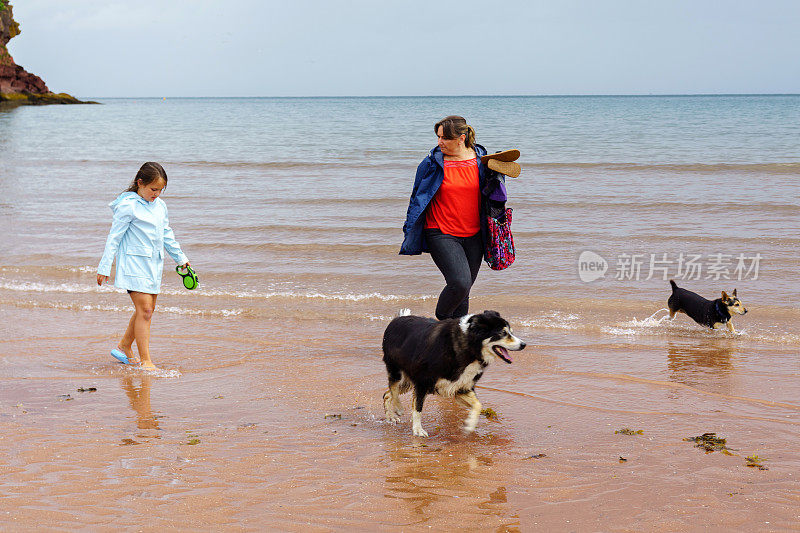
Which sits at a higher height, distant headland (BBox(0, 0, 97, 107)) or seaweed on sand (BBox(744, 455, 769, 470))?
distant headland (BBox(0, 0, 97, 107))

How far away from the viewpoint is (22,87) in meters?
84.4

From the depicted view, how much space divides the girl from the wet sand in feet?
2.31

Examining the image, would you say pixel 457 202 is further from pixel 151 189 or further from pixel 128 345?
pixel 128 345

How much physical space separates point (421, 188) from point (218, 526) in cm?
308

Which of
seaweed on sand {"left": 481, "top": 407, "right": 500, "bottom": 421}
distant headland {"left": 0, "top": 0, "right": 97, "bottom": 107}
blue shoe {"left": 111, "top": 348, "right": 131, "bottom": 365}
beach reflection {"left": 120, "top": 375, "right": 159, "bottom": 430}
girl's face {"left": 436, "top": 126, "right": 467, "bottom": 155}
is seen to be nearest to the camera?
beach reflection {"left": 120, "top": 375, "right": 159, "bottom": 430}

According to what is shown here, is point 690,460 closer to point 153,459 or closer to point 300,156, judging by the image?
point 153,459

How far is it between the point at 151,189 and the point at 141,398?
1.64 m

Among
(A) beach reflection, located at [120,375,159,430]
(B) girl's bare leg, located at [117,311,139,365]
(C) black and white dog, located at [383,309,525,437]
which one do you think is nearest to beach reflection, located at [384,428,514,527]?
(C) black and white dog, located at [383,309,525,437]

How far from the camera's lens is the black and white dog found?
4.68m

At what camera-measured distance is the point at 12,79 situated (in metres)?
82.1

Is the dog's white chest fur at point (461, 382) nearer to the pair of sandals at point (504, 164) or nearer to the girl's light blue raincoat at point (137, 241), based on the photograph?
the pair of sandals at point (504, 164)
